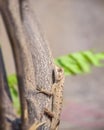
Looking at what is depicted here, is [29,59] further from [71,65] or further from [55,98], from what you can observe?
[71,65]

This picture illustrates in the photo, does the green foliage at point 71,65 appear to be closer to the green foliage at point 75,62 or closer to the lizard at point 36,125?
the green foliage at point 75,62

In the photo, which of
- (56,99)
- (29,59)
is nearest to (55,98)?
(56,99)

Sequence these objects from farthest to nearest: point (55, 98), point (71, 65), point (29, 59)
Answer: point (71, 65)
point (55, 98)
point (29, 59)

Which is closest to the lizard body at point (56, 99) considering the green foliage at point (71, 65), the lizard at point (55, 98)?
the lizard at point (55, 98)

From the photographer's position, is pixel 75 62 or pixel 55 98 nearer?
pixel 55 98

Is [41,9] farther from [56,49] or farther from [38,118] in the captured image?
[38,118]

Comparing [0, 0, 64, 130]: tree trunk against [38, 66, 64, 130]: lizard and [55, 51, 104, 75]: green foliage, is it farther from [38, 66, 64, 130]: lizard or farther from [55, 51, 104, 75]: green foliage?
[55, 51, 104, 75]: green foliage

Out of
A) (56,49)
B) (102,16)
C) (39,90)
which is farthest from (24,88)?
(102,16)

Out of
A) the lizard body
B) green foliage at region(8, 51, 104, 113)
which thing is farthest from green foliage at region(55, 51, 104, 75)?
the lizard body
